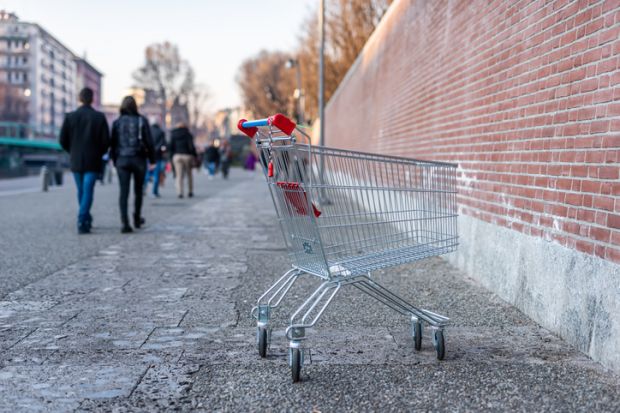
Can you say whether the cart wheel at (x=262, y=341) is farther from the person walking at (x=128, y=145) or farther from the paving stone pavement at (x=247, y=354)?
the person walking at (x=128, y=145)

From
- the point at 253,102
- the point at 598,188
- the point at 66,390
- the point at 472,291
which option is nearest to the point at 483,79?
the point at 472,291

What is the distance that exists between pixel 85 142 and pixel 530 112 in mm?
6299

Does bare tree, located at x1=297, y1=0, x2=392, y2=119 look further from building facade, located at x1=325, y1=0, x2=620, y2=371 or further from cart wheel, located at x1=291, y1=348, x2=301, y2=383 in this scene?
cart wheel, located at x1=291, y1=348, x2=301, y2=383

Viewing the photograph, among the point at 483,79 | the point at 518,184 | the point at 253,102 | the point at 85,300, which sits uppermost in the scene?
the point at 253,102

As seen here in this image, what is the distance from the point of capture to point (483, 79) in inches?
239

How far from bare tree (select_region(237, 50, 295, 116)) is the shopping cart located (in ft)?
206

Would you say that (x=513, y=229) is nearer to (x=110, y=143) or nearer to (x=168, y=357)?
(x=168, y=357)

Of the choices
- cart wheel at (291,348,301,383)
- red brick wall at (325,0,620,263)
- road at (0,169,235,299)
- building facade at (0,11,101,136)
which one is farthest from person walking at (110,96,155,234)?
building facade at (0,11,101,136)

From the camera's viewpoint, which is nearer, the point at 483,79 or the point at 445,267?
the point at 483,79

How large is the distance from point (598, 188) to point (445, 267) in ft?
11.1

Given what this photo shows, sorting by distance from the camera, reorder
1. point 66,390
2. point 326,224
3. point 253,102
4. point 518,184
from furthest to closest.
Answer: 1. point 253,102
2. point 518,184
3. point 326,224
4. point 66,390

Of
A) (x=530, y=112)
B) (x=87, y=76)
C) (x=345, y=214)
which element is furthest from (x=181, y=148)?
(x=87, y=76)

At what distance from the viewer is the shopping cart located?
10.7 ft

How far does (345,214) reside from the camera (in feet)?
11.7
